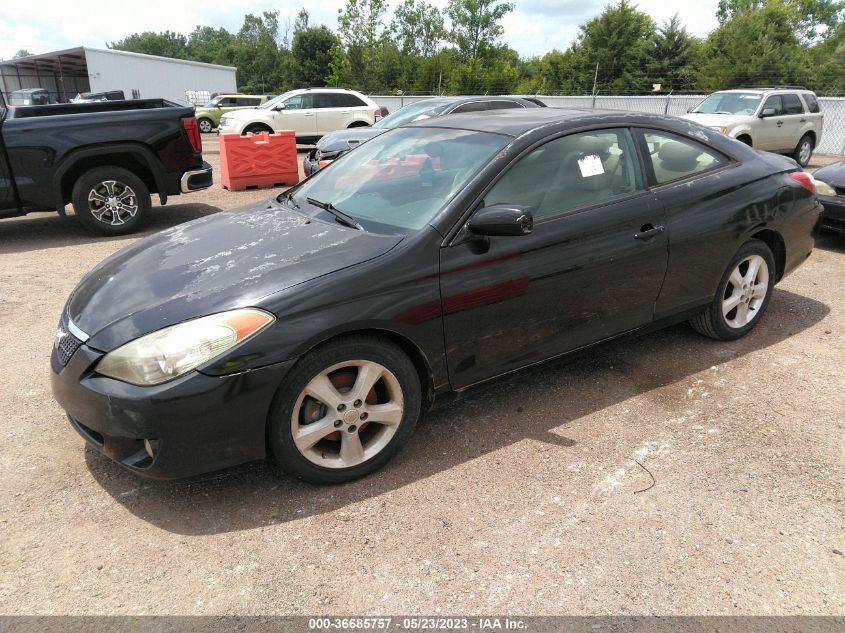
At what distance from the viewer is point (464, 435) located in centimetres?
334

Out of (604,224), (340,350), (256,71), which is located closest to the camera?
(340,350)

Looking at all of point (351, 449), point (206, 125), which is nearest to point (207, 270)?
point (351, 449)

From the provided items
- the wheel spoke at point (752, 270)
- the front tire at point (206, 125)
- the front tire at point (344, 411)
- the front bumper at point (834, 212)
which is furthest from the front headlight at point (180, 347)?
the front tire at point (206, 125)

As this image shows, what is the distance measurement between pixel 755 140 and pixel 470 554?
13.3m

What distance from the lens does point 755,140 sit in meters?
13.0

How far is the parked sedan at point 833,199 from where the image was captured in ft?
23.2

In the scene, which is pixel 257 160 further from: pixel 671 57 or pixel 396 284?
pixel 671 57

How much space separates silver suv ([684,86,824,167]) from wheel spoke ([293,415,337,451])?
12.2 meters

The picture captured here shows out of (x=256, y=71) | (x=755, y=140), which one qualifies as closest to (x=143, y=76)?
(x=755, y=140)

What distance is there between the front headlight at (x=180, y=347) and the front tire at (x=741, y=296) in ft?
10.2

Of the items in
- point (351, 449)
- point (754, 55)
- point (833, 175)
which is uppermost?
point (754, 55)

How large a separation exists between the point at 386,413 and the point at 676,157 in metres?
2.49

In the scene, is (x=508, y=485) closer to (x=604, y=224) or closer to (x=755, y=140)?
(x=604, y=224)

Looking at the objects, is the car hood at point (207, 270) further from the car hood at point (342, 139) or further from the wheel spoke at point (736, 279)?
the car hood at point (342, 139)
